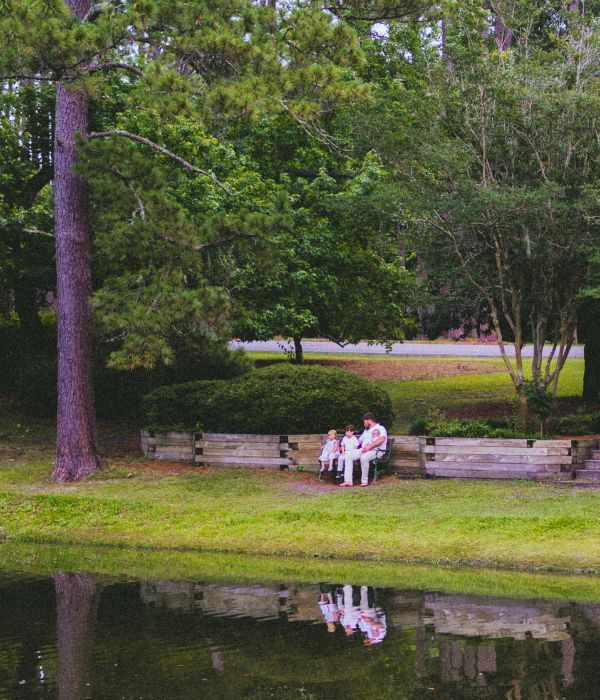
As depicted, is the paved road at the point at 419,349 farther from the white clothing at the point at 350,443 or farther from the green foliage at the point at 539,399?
the white clothing at the point at 350,443

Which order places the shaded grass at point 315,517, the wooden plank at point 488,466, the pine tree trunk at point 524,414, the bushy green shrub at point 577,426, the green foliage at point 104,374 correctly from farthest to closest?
1. the green foliage at point 104,374
2. the bushy green shrub at point 577,426
3. the pine tree trunk at point 524,414
4. the wooden plank at point 488,466
5. the shaded grass at point 315,517

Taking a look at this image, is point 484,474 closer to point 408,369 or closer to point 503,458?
point 503,458

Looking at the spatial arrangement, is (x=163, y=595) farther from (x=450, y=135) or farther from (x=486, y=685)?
(x=450, y=135)

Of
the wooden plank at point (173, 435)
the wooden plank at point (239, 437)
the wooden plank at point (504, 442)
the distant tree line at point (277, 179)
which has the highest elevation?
the distant tree line at point (277, 179)

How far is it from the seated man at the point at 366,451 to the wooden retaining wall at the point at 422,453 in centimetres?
75

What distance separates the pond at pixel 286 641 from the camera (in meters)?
8.48

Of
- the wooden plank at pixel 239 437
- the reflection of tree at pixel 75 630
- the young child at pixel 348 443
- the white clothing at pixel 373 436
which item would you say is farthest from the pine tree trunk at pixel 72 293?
the reflection of tree at pixel 75 630

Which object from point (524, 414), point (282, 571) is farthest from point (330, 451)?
point (282, 571)

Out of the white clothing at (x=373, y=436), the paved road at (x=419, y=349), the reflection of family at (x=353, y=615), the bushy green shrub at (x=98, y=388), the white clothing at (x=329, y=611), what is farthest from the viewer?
the paved road at (x=419, y=349)

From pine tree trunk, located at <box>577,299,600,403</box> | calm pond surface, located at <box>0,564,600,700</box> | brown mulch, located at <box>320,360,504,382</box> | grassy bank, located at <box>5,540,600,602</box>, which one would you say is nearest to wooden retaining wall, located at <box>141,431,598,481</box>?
grassy bank, located at <box>5,540,600,602</box>

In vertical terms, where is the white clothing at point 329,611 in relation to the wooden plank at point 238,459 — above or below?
below

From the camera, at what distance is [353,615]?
35.7ft

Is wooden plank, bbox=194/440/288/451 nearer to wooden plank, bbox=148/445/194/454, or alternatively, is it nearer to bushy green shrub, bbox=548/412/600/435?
wooden plank, bbox=148/445/194/454

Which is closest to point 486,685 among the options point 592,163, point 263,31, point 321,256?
point 263,31
